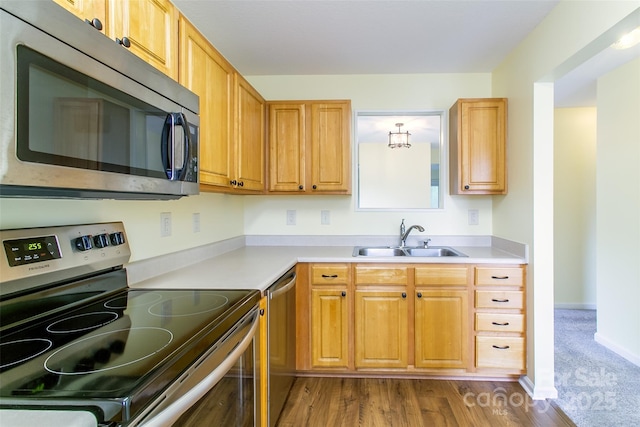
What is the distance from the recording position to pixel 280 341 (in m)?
1.84

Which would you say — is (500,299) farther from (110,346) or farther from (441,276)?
(110,346)

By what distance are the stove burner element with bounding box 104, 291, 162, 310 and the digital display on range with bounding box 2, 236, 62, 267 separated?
0.26m

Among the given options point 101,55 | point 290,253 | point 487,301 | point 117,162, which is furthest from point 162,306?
point 487,301

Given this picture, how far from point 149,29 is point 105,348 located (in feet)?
3.70

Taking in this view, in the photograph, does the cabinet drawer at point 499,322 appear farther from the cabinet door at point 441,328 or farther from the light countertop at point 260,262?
the light countertop at point 260,262

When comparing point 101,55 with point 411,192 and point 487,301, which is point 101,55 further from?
point 411,192

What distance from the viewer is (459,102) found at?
2.52 meters

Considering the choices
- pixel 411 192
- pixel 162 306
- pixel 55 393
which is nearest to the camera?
pixel 55 393

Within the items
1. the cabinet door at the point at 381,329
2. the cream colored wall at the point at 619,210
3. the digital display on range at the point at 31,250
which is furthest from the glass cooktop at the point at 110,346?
the cream colored wall at the point at 619,210

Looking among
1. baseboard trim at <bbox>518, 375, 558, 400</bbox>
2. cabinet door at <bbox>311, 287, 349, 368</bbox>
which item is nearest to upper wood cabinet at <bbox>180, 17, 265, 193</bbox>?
cabinet door at <bbox>311, 287, 349, 368</bbox>

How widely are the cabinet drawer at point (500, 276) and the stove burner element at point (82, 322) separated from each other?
2185 millimetres

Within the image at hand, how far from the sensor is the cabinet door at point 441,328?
7.46 ft

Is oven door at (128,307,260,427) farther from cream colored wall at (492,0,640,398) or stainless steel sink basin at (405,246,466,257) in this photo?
cream colored wall at (492,0,640,398)

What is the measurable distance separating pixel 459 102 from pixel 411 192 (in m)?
1.01
